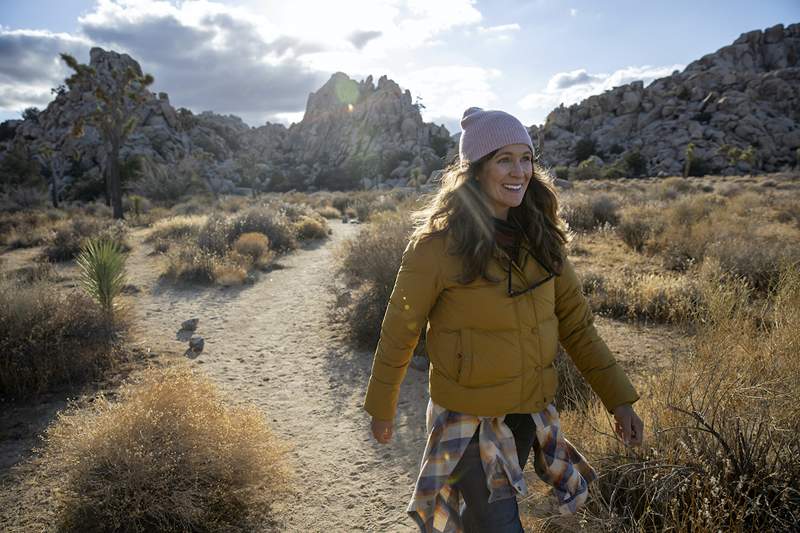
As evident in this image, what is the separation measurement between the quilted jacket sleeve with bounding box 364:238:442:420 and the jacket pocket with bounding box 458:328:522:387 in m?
0.20

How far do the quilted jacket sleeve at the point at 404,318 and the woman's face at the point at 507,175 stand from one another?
346 mm

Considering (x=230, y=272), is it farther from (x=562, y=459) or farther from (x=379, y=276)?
(x=562, y=459)

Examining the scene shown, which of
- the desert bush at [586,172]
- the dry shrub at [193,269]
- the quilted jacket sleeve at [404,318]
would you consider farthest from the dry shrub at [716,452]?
the desert bush at [586,172]

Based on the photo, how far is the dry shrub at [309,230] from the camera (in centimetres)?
1653

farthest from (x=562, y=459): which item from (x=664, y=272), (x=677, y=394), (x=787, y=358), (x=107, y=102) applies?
(x=107, y=102)

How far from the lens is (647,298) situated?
6.41 metres

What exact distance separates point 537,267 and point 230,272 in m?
9.43

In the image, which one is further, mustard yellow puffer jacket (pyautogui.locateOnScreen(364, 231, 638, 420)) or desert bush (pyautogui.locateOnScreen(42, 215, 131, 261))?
desert bush (pyautogui.locateOnScreen(42, 215, 131, 261))

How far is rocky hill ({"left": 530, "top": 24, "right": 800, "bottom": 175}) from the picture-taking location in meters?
51.2

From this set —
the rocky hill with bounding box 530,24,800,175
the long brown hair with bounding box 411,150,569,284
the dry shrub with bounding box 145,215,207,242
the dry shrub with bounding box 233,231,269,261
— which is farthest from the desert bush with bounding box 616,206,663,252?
the rocky hill with bounding box 530,24,800,175

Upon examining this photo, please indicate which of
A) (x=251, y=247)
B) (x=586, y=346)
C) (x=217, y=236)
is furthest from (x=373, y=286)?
(x=217, y=236)

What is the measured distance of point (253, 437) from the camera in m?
3.53

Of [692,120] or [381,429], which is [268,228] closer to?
[381,429]

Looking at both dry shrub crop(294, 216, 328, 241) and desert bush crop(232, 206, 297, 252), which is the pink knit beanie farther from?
dry shrub crop(294, 216, 328, 241)
